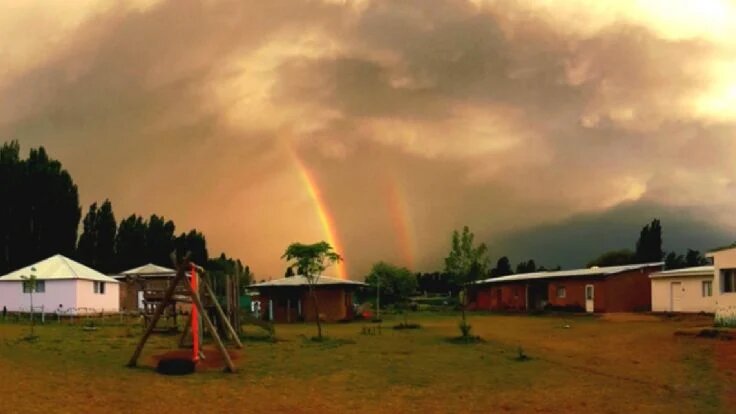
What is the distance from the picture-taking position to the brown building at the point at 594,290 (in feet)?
204

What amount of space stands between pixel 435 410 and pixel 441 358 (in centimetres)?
1023

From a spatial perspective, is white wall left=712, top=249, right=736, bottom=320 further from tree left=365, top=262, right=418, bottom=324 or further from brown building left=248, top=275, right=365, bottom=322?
tree left=365, top=262, right=418, bottom=324

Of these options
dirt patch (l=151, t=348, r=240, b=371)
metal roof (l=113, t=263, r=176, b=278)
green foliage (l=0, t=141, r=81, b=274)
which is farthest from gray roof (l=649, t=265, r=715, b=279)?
green foliage (l=0, t=141, r=81, b=274)

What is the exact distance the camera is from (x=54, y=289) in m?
58.4

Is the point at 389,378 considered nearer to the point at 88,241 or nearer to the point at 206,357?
the point at 206,357

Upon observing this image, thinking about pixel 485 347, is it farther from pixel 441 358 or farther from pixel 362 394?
pixel 362 394

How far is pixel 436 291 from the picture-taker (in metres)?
133

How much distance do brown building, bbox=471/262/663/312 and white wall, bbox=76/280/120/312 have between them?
2911 cm

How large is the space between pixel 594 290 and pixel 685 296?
8851mm

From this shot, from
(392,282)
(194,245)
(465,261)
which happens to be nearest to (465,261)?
(465,261)

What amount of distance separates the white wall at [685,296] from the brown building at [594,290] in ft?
12.4

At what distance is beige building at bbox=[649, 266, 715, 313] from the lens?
2104 inches

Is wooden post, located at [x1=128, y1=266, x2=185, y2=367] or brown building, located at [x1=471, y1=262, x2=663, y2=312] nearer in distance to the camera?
wooden post, located at [x1=128, y1=266, x2=185, y2=367]

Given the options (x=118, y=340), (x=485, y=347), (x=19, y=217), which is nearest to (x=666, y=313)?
(x=485, y=347)
